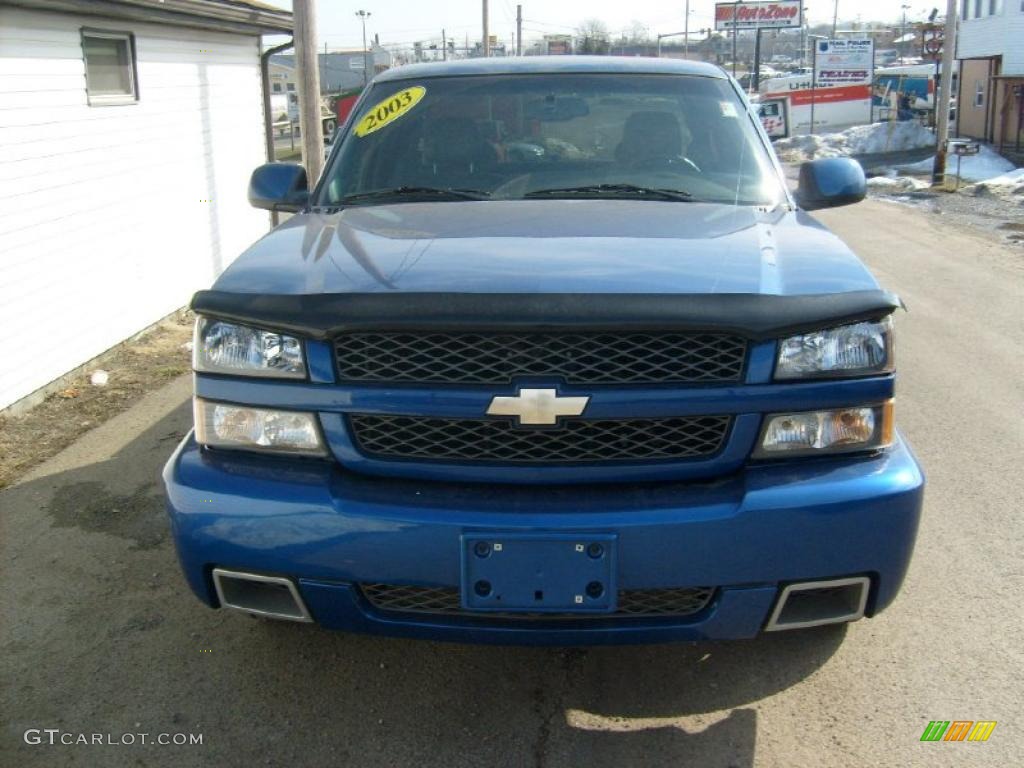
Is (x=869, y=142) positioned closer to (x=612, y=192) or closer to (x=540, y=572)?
(x=612, y=192)

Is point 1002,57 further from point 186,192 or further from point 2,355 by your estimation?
point 2,355

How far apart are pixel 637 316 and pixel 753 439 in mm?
457

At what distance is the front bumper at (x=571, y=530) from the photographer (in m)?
2.60

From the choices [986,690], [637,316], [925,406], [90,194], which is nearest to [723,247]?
[637,316]

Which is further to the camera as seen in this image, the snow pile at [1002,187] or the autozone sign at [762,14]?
the autozone sign at [762,14]

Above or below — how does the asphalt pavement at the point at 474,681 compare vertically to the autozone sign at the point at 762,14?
below

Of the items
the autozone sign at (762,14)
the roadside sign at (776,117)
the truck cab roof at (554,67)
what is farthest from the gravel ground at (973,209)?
the autozone sign at (762,14)

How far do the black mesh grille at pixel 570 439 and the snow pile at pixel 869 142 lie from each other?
2812 centimetres

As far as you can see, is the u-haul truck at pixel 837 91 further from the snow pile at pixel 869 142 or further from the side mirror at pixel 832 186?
the side mirror at pixel 832 186

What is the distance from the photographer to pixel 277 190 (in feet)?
14.1

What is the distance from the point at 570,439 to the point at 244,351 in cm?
92

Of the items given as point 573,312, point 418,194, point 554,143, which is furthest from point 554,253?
point 554,143

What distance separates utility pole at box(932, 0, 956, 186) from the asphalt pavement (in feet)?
57.6
